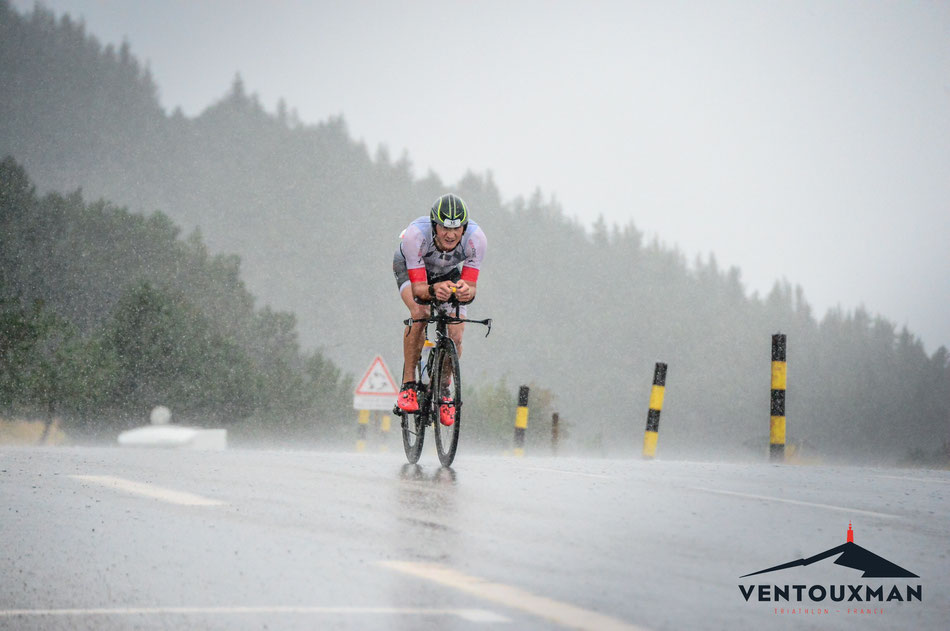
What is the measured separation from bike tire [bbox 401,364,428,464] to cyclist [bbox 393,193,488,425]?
11 centimetres

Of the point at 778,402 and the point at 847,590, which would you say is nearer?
the point at 847,590

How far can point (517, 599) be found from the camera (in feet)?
12.5

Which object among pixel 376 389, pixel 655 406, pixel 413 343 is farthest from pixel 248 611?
pixel 376 389

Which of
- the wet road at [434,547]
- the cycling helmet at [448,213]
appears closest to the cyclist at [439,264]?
the cycling helmet at [448,213]

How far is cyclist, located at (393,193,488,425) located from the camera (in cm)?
820

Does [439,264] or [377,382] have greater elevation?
[439,264]

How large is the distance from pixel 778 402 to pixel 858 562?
7.36 metres

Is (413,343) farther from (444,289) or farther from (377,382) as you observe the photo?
(377,382)

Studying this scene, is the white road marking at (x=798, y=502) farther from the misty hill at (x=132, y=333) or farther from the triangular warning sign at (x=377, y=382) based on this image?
the misty hill at (x=132, y=333)

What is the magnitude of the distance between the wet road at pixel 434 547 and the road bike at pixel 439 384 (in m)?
0.60

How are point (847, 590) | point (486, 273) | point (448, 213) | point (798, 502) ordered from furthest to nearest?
1. point (486, 273)
2. point (448, 213)
3. point (798, 502)
4. point (847, 590)

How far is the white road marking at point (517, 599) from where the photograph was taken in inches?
137

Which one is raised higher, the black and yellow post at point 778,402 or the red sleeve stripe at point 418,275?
the red sleeve stripe at point 418,275

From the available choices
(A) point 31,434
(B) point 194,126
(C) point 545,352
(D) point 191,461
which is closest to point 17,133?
(B) point 194,126
